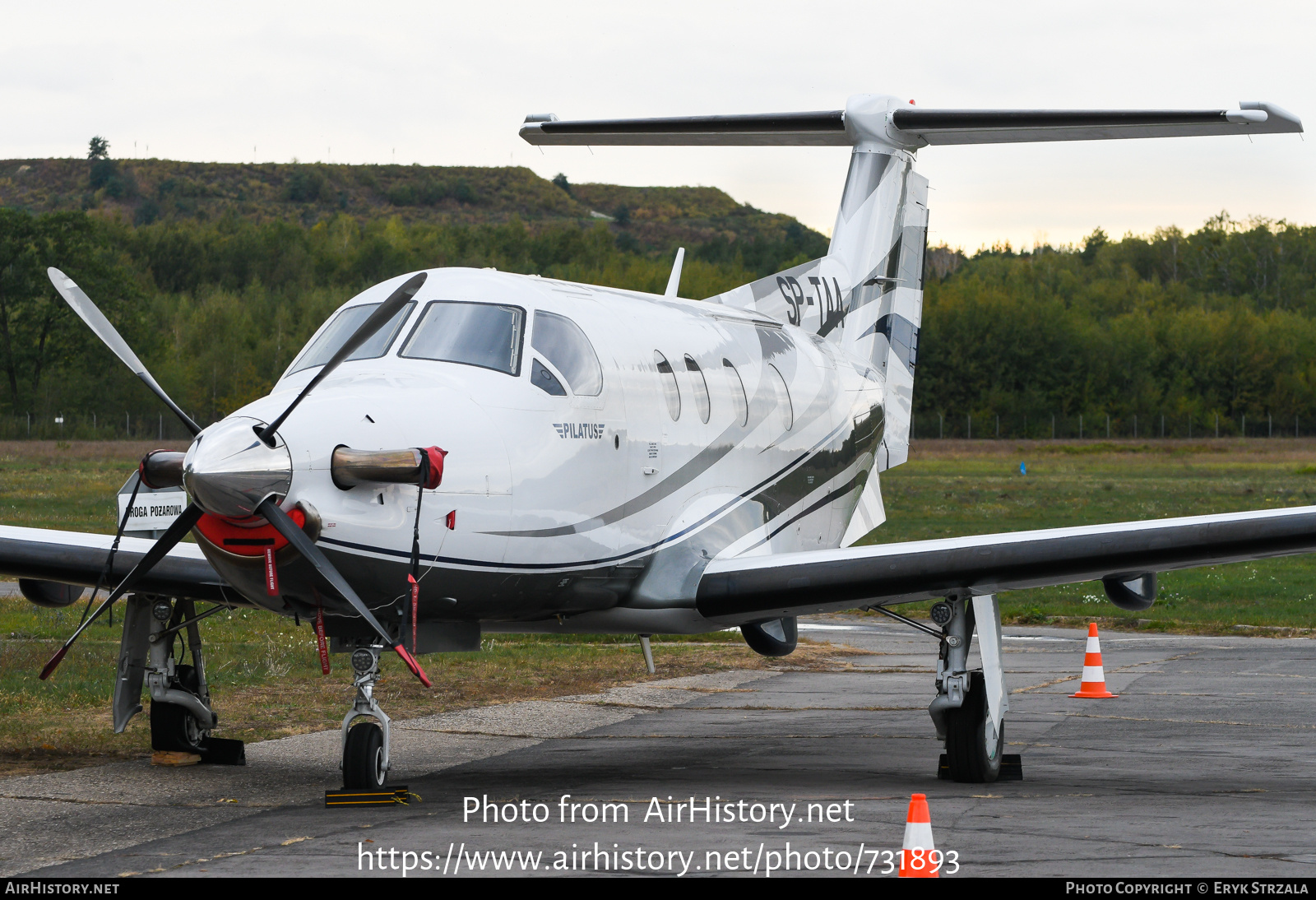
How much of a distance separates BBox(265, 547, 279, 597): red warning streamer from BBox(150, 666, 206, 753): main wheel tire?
3777 mm

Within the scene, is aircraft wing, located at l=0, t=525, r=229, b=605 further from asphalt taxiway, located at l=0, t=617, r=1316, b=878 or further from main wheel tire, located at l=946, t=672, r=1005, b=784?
main wheel tire, located at l=946, t=672, r=1005, b=784

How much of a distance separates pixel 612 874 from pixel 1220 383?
11729 centimetres

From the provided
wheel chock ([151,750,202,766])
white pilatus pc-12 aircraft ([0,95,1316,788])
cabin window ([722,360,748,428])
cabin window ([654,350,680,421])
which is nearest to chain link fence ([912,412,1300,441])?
white pilatus pc-12 aircraft ([0,95,1316,788])

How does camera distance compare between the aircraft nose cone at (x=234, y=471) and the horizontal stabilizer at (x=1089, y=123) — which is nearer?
the aircraft nose cone at (x=234, y=471)

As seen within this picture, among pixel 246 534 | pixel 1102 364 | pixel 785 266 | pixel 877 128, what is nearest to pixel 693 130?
pixel 877 128

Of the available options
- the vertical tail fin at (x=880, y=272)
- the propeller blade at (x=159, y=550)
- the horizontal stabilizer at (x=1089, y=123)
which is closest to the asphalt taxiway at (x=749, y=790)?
the propeller blade at (x=159, y=550)

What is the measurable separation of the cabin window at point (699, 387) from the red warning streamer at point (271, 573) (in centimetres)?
441

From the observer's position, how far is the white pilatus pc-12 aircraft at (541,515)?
314 inches

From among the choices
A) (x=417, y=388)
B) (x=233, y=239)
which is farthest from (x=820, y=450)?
(x=233, y=239)

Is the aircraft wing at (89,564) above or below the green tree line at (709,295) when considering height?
below

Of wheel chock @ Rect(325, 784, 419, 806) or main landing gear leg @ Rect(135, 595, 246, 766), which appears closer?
wheel chock @ Rect(325, 784, 419, 806)

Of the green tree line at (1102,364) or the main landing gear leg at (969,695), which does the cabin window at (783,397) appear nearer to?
the main landing gear leg at (969,695)

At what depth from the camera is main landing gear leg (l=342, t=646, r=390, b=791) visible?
28.9 feet

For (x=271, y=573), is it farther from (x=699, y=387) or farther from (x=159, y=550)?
(x=699, y=387)
